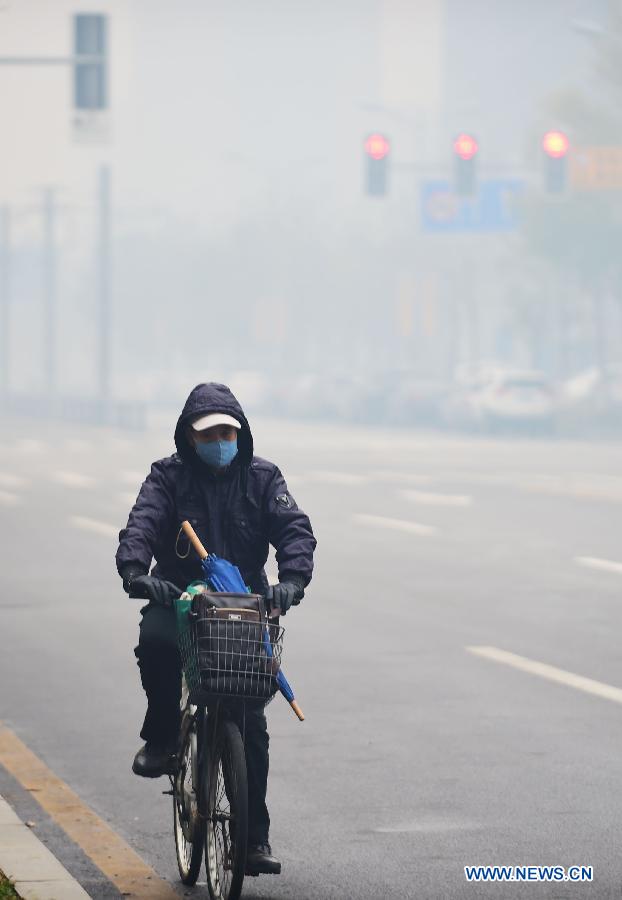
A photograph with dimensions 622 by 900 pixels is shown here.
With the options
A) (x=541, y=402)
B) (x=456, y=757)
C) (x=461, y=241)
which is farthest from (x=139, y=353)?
(x=456, y=757)

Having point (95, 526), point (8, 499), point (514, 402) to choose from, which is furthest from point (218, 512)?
point (514, 402)

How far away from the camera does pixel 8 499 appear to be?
25000mm

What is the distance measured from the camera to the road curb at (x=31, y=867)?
607 centimetres

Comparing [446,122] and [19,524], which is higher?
[446,122]

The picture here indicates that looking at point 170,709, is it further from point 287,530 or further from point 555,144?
point 555,144

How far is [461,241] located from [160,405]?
18.6m

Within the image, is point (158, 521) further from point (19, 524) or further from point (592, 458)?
point (592, 458)

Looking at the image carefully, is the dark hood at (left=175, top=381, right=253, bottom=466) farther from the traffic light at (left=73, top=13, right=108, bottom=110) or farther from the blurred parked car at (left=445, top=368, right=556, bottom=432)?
the blurred parked car at (left=445, top=368, right=556, bottom=432)

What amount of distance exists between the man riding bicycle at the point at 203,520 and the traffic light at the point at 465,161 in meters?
30.0

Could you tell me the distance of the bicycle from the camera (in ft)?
18.4

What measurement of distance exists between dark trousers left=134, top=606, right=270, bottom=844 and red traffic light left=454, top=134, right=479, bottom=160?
30123 millimetres

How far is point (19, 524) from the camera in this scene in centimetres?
2106

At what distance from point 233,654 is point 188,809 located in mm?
787

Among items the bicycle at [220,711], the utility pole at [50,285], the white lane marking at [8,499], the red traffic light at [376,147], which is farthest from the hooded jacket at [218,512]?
the utility pole at [50,285]
